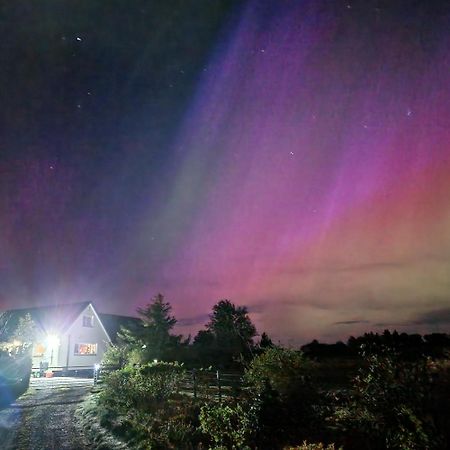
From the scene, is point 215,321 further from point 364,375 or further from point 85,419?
point 364,375

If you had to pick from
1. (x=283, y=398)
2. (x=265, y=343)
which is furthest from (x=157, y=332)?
(x=283, y=398)

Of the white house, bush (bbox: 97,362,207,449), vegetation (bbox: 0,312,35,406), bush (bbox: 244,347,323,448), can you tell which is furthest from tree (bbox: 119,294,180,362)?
bush (bbox: 244,347,323,448)

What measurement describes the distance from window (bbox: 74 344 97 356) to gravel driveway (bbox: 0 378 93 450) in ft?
78.2

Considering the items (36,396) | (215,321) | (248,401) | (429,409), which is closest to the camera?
(429,409)

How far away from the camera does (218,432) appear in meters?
9.60

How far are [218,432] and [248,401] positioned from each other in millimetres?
1832

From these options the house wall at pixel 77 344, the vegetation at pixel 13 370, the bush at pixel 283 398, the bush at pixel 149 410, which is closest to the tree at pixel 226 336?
→ the house wall at pixel 77 344

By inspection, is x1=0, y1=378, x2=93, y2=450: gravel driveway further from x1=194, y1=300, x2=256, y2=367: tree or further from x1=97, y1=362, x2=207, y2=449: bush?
x1=194, y1=300, x2=256, y2=367: tree

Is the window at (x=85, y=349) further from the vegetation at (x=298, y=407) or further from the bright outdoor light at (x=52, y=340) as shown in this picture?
the vegetation at (x=298, y=407)

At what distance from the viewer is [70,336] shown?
44250mm

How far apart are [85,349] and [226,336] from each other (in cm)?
1941

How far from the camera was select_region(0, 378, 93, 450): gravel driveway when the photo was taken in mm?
11252

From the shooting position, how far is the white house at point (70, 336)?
42.1m

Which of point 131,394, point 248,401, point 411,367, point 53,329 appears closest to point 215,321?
point 53,329
